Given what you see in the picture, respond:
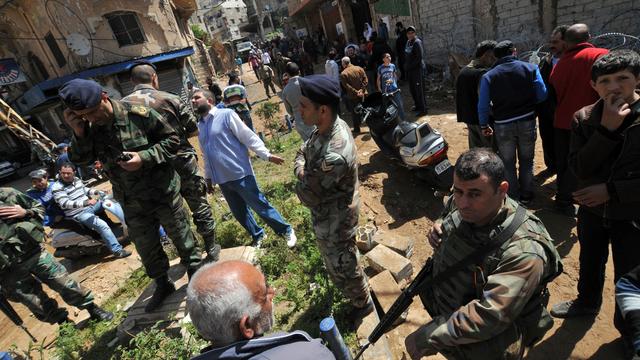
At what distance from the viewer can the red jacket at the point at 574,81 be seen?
3355 mm

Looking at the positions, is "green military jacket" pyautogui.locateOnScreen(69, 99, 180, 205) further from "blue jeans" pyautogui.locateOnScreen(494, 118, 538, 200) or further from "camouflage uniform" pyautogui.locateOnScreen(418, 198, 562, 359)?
"blue jeans" pyautogui.locateOnScreen(494, 118, 538, 200)

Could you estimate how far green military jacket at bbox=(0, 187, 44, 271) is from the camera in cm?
344

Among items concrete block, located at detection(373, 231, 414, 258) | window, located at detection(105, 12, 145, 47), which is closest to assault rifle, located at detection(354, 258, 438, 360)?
concrete block, located at detection(373, 231, 414, 258)

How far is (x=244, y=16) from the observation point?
6147cm

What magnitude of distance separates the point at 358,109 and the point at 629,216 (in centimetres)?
410

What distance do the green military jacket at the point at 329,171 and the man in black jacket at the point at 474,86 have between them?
2542 mm

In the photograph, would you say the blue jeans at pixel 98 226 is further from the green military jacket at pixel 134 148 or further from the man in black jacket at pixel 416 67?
the man in black jacket at pixel 416 67

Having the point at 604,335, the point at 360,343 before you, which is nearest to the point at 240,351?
the point at 360,343

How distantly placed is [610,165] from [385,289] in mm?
1951

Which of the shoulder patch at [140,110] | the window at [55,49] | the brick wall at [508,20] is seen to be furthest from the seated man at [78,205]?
the window at [55,49]

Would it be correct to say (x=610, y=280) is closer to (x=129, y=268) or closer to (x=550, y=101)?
(x=550, y=101)

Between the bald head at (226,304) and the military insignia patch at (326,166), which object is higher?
the military insignia patch at (326,166)

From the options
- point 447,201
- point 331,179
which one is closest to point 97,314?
point 331,179

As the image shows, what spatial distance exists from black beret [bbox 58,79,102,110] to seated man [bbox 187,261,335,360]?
1970 mm
